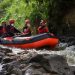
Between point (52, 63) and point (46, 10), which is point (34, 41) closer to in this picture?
point (52, 63)

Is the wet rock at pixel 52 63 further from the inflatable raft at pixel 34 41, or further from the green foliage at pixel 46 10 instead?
the green foliage at pixel 46 10

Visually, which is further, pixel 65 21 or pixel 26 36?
pixel 65 21

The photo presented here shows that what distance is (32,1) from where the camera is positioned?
56.4 feet

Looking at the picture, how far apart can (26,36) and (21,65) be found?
5264 millimetres

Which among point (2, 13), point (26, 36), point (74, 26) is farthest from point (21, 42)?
point (2, 13)

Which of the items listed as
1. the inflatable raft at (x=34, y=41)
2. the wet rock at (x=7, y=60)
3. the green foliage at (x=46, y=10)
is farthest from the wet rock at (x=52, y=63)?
the green foliage at (x=46, y=10)

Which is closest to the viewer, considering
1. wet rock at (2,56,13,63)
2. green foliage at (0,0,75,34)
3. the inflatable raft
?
wet rock at (2,56,13,63)

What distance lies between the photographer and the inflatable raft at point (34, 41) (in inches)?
482

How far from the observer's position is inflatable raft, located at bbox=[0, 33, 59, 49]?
12234 millimetres

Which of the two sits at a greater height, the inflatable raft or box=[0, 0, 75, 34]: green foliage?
box=[0, 0, 75, 34]: green foliage

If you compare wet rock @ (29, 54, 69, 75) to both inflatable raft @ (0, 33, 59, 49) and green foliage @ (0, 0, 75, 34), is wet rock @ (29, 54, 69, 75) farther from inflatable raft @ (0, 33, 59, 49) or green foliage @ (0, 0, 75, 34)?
green foliage @ (0, 0, 75, 34)

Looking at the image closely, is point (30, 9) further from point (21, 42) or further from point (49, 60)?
point (49, 60)

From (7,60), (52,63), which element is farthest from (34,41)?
(52,63)

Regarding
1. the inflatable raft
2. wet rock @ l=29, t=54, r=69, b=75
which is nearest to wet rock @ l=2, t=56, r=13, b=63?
wet rock @ l=29, t=54, r=69, b=75
